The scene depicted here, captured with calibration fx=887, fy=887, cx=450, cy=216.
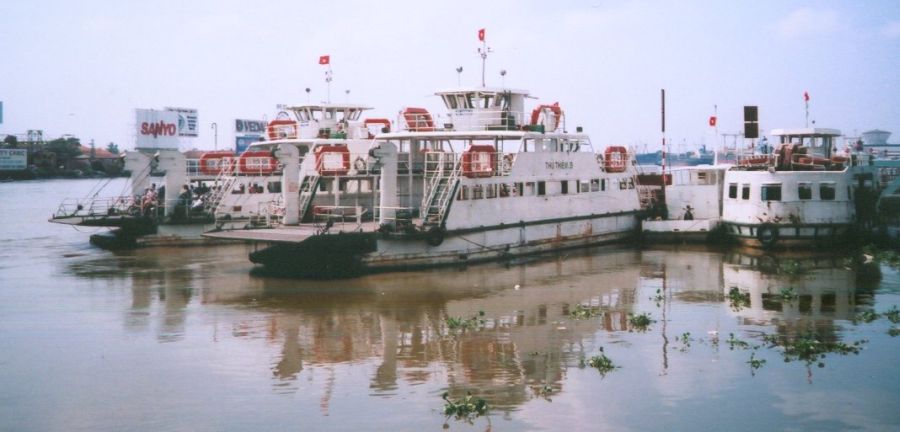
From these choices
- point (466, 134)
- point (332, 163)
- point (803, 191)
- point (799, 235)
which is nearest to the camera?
point (466, 134)

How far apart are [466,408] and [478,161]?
15.2m

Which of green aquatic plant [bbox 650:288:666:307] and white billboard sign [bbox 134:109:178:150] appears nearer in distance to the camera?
green aquatic plant [bbox 650:288:666:307]

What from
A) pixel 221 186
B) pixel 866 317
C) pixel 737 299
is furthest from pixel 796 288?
pixel 221 186

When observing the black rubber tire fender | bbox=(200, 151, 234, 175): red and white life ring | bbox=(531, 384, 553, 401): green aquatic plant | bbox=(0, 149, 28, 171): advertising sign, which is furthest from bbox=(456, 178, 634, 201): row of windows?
bbox=(0, 149, 28, 171): advertising sign

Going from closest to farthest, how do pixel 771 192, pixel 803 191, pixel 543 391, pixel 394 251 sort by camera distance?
pixel 543 391 → pixel 394 251 → pixel 803 191 → pixel 771 192

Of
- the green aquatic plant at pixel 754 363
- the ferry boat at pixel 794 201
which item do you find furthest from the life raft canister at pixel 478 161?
the green aquatic plant at pixel 754 363

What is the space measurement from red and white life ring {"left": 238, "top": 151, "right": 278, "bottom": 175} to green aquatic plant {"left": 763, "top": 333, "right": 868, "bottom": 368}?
75.1ft

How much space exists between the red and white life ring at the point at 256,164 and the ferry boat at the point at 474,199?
683 cm

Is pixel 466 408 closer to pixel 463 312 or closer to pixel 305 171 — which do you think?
pixel 463 312

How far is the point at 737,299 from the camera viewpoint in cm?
2191

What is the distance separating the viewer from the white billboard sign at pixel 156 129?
60594 mm

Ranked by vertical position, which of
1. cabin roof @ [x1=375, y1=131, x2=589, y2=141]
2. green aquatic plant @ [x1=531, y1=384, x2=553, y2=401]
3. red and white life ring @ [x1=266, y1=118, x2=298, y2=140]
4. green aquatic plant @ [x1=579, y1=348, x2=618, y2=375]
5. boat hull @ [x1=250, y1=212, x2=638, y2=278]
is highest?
red and white life ring @ [x1=266, y1=118, x2=298, y2=140]

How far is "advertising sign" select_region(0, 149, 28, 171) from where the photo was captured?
370 ft

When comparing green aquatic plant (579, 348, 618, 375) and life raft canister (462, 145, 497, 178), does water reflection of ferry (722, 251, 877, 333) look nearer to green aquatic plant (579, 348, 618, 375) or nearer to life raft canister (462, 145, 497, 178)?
green aquatic plant (579, 348, 618, 375)
